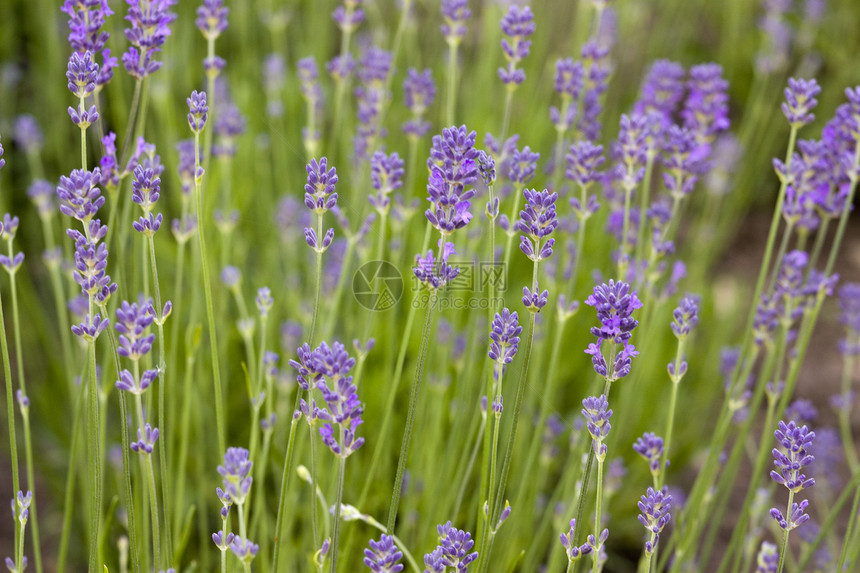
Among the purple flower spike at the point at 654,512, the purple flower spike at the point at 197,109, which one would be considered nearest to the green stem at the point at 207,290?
the purple flower spike at the point at 197,109

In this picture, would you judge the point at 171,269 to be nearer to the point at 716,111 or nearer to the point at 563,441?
the point at 563,441

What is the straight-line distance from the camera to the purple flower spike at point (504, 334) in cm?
115

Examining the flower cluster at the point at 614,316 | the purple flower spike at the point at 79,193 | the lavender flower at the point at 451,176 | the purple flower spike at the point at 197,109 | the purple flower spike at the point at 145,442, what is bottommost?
the purple flower spike at the point at 145,442

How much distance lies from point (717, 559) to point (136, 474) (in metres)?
1.97

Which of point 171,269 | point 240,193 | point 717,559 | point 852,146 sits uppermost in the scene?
point 852,146

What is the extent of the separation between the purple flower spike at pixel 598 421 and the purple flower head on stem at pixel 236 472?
507mm

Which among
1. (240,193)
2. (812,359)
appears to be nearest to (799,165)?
(240,193)

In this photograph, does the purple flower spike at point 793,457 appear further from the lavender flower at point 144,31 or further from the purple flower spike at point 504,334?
the lavender flower at point 144,31

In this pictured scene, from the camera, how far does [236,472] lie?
1.18 metres

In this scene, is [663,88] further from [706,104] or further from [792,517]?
[792,517]

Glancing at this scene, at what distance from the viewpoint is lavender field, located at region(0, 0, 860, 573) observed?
1.21m

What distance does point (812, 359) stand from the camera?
12.1 feet

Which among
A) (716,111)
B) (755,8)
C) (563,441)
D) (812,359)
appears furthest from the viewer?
(755,8)

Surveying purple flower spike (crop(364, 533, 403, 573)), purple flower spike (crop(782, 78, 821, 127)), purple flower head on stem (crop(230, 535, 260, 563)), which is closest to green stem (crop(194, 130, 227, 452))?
purple flower head on stem (crop(230, 535, 260, 563))
